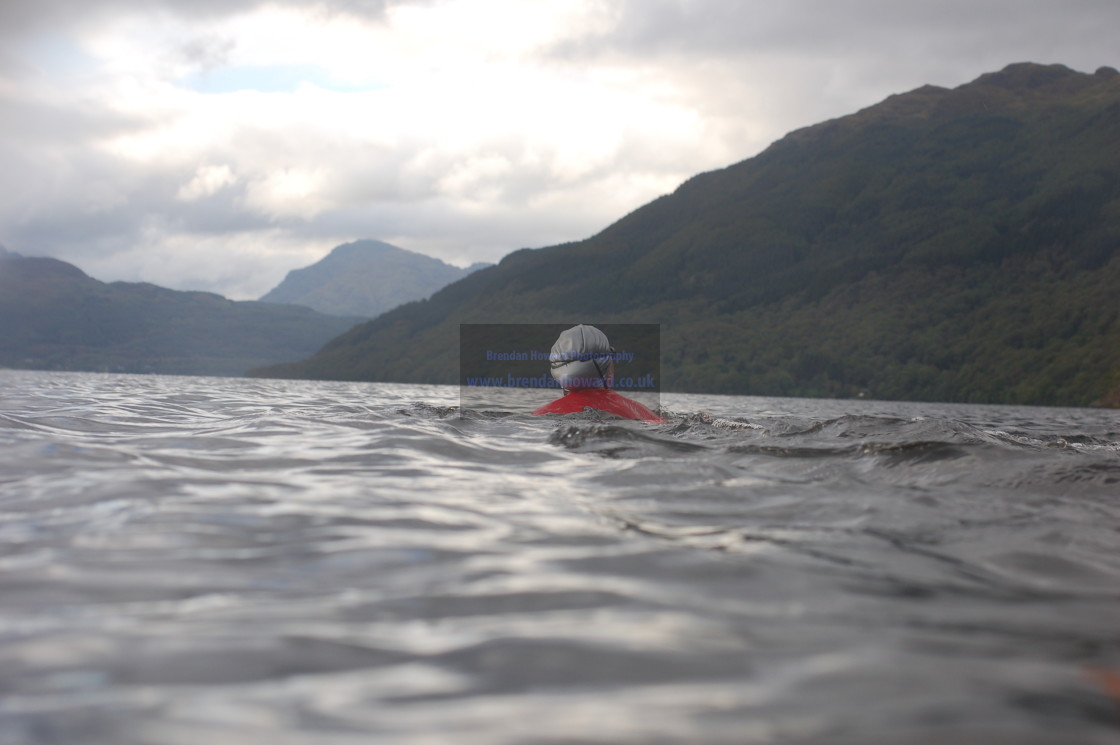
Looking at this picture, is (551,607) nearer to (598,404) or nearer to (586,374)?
(598,404)

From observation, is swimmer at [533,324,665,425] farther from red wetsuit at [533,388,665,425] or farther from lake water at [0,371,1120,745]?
lake water at [0,371,1120,745]

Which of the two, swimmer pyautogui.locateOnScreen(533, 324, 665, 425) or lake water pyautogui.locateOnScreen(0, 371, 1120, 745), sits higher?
swimmer pyautogui.locateOnScreen(533, 324, 665, 425)

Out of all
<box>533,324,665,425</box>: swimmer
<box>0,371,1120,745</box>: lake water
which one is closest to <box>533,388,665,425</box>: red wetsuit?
<box>533,324,665,425</box>: swimmer

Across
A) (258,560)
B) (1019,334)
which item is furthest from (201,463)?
(1019,334)

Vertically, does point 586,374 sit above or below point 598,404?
above

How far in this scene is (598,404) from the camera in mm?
11461

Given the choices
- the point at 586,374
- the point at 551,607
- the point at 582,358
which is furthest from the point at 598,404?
the point at 551,607

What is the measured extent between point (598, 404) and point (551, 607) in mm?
8604

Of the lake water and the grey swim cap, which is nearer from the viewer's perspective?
the lake water

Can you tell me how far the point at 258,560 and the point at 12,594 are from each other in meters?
0.91

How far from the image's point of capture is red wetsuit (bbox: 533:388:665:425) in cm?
1146

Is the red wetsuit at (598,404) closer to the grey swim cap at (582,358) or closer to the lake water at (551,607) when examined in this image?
the grey swim cap at (582,358)

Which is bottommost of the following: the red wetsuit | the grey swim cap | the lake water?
the lake water

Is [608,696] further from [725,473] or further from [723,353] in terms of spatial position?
[723,353]
